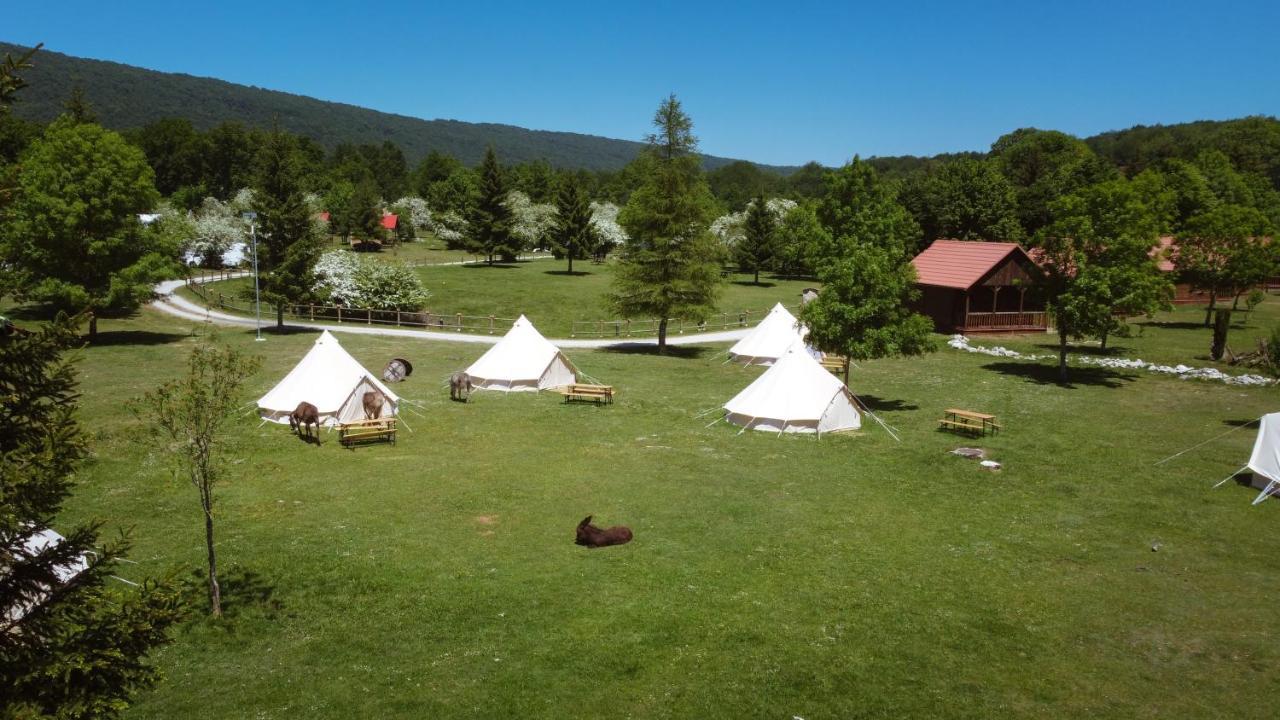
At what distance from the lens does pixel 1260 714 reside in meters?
10.6

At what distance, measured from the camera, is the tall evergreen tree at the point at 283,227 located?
137 ft

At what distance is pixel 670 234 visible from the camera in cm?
3988

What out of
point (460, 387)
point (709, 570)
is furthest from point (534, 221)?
point (709, 570)

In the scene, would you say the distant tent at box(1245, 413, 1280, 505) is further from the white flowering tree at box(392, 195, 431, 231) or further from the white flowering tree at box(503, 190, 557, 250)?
the white flowering tree at box(392, 195, 431, 231)

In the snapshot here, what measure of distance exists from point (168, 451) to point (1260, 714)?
17284 mm

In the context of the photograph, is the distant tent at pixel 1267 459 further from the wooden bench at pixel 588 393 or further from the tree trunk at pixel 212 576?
the tree trunk at pixel 212 576

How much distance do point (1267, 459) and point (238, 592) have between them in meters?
24.0

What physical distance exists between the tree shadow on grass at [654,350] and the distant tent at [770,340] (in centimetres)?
339

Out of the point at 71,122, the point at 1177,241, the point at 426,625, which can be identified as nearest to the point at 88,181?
the point at 71,122

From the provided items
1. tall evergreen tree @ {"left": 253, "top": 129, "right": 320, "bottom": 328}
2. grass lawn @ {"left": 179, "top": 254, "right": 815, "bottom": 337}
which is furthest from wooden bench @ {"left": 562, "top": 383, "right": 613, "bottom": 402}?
tall evergreen tree @ {"left": 253, "top": 129, "right": 320, "bottom": 328}

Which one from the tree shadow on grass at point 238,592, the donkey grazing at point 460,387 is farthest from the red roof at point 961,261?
the tree shadow on grass at point 238,592

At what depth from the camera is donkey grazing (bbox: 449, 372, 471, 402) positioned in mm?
28516

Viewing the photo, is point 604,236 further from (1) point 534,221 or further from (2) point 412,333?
(2) point 412,333

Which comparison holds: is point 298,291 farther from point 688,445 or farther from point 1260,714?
point 1260,714
